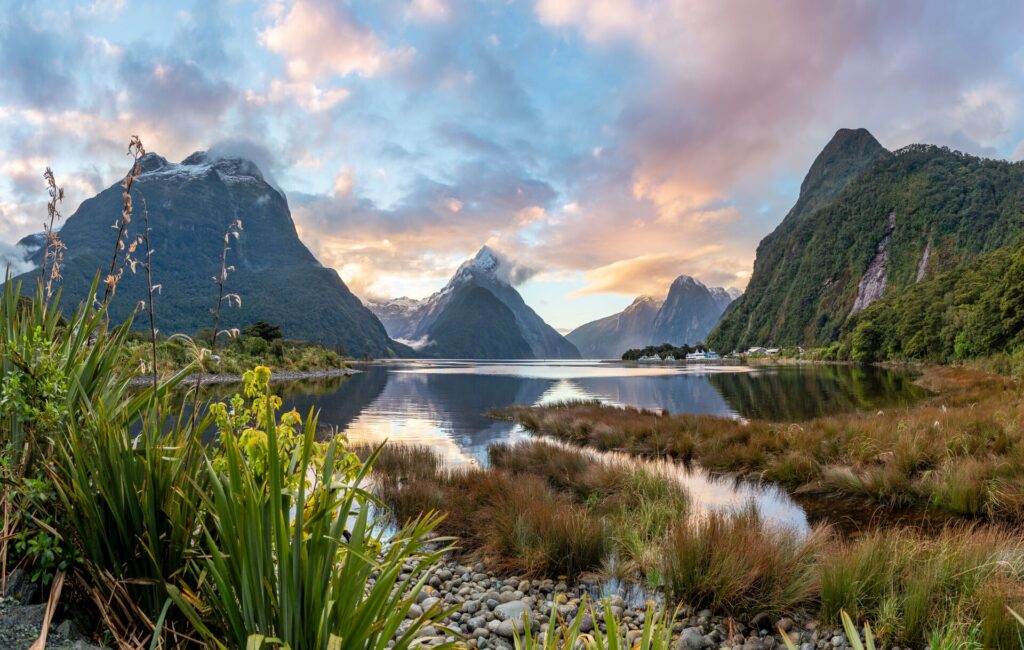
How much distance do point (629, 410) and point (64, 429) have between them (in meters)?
22.0

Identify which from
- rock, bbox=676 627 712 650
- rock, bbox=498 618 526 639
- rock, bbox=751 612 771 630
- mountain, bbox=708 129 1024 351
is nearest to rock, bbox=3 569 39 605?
rock, bbox=498 618 526 639

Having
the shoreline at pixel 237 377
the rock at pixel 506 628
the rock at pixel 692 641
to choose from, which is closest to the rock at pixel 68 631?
the rock at pixel 506 628

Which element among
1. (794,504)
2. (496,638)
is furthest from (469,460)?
(496,638)

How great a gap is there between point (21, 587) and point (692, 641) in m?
5.02

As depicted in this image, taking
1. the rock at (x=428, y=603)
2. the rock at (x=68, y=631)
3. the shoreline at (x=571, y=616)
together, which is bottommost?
the rock at (x=428, y=603)

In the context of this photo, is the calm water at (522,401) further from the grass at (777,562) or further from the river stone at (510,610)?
the river stone at (510,610)

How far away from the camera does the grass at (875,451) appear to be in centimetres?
892

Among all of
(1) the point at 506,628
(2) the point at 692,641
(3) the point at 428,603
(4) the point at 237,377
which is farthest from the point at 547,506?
(4) the point at 237,377

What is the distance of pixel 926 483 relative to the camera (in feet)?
30.9

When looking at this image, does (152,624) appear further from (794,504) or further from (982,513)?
(982,513)

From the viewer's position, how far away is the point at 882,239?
142875 millimetres

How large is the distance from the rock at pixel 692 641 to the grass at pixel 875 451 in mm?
6804

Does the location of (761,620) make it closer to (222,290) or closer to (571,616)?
(571,616)

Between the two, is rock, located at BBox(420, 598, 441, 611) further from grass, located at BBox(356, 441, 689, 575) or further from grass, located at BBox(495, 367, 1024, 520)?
grass, located at BBox(495, 367, 1024, 520)
